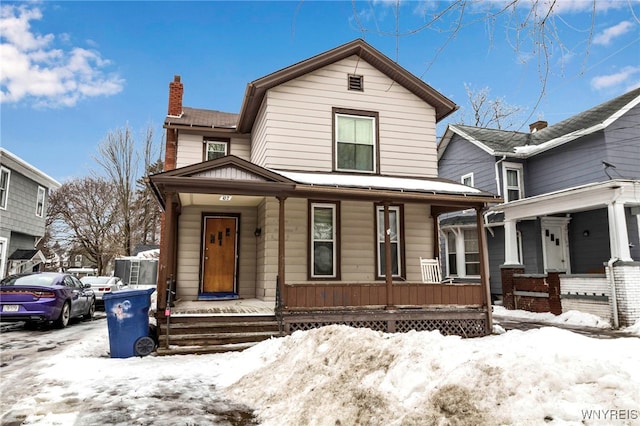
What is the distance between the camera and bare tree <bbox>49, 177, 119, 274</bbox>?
29.7 meters

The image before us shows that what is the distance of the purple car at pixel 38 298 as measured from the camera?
10.0 meters

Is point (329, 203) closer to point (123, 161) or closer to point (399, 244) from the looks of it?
point (399, 244)

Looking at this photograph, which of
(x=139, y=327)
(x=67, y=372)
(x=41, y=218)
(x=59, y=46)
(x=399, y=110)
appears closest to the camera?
(x=67, y=372)

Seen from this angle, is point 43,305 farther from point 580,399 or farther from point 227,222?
point 580,399

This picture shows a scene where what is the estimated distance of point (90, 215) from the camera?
3072cm

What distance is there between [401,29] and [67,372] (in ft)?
21.3

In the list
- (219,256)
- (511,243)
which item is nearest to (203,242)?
(219,256)

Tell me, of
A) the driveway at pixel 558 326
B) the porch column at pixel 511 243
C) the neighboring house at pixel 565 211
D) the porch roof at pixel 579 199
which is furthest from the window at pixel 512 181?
the driveway at pixel 558 326

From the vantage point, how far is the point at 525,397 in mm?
3275

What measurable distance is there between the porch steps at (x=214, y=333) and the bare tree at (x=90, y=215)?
23.0m

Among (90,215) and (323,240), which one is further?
(90,215)

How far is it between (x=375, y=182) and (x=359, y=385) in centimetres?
632

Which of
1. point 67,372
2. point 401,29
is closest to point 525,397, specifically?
point 401,29

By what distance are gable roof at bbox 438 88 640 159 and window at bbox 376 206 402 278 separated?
5217 millimetres
